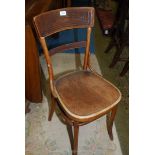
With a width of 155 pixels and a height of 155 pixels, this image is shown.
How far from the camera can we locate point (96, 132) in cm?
167

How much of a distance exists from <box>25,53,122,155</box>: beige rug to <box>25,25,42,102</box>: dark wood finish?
0.34 ft

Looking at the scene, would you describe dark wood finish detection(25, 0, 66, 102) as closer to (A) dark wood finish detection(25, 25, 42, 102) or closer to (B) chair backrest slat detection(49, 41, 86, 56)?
(A) dark wood finish detection(25, 25, 42, 102)

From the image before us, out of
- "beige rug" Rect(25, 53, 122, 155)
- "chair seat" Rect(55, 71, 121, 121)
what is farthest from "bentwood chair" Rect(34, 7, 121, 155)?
"beige rug" Rect(25, 53, 122, 155)

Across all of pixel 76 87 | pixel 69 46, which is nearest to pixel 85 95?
pixel 76 87

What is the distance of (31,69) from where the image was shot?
1.72 metres

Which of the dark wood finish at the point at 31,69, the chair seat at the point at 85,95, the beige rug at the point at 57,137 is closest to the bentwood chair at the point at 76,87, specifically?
the chair seat at the point at 85,95

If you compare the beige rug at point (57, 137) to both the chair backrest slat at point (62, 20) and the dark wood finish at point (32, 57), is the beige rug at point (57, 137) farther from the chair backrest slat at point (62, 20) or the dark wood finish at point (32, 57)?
the chair backrest slat at point (62, 20)

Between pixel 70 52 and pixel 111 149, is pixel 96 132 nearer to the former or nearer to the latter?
pixel 111 149

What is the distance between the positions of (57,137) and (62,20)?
84 centimetres

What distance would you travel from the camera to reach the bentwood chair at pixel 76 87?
4.19ft

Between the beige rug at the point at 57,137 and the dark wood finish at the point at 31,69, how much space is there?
10 cm
